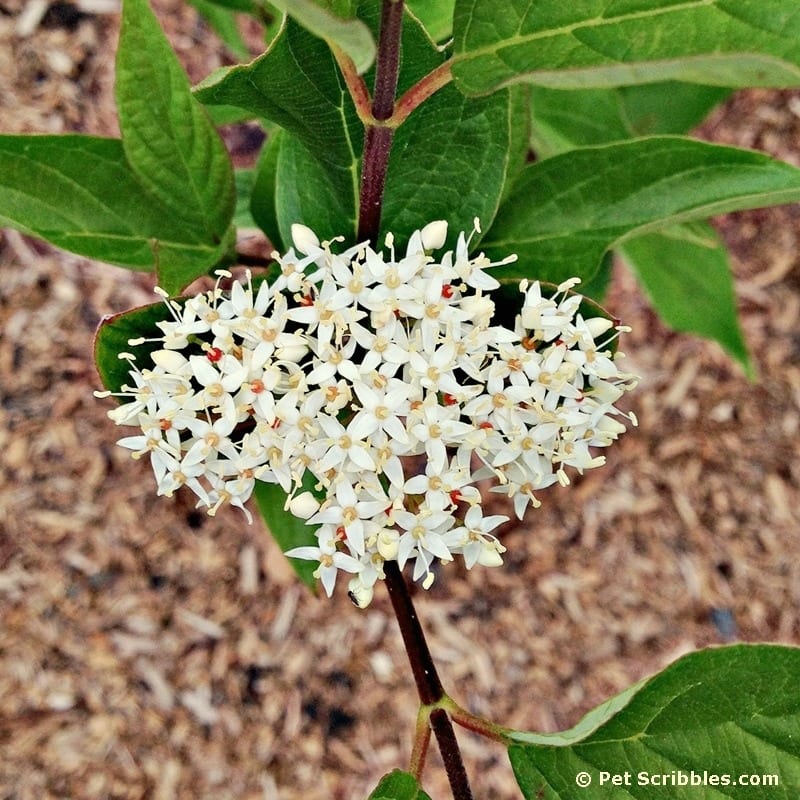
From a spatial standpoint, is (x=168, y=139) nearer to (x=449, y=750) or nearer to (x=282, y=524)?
(x=282, y=524)

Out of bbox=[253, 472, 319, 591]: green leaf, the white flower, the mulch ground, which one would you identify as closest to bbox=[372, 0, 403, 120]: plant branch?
the white flower

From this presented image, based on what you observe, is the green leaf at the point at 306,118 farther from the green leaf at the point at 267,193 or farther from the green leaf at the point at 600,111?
the green leaf at the point at 600,111

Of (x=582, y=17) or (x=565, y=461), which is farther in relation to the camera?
(x=565, y=461)

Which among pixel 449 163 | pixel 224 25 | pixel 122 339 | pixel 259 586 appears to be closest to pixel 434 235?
pixel 449 163

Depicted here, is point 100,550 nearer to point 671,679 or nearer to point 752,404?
point 671,679

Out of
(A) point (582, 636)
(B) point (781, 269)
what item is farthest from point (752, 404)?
(A) point (582, 636)

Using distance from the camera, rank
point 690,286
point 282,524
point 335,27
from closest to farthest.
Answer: point 335,27 < point 282,524 < point 690,286

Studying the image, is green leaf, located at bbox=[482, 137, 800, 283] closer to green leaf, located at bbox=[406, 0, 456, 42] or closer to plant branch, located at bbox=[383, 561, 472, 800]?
green leaf, located at bbox=[406, 0, 456, 42]
